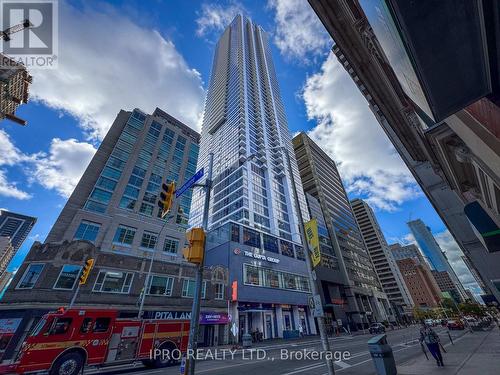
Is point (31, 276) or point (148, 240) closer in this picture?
point (31, 276)

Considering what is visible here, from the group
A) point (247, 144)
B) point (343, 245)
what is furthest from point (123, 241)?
point (343, 245)

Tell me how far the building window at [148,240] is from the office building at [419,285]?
516ft

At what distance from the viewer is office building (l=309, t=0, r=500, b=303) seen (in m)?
2.12

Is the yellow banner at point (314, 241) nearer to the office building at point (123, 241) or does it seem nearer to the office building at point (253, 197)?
the office building at point (253, 197)

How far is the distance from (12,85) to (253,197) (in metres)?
59.2

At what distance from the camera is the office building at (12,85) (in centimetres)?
4025

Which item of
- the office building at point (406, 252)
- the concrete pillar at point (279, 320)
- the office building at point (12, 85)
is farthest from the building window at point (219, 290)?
the office building at point (406, 252)

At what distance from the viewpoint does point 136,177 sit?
138 ft

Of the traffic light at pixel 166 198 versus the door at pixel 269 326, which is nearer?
the traffic light at pixel 166 198

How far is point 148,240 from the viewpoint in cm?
3725

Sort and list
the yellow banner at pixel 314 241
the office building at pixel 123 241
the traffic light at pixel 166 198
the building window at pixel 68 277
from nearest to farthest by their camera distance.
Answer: the traffic light at pixel 166 198 → the yellow banner at pixel 314 241 → the office building at pixel 123 241 → the building window at pixel 68 277

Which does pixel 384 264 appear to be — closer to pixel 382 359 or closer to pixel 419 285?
pixel 419 285

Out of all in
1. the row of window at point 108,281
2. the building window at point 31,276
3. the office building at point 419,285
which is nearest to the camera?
the building window at point 31,276

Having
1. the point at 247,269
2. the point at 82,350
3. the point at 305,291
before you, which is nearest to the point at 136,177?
the point at 247,269
